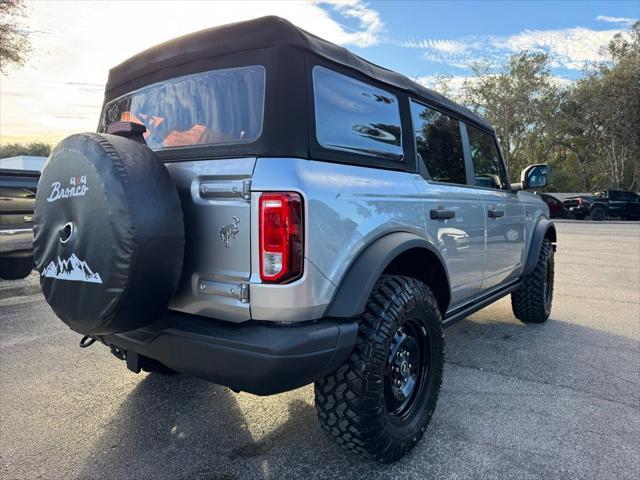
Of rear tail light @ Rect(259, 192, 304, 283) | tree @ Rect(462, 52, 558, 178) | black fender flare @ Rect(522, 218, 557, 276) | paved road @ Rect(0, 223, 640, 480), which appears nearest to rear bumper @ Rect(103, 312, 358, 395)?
rear tail light @ Rect(259, 192, 304, 283)

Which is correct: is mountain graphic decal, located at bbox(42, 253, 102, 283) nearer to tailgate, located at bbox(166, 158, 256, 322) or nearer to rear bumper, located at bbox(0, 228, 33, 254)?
tailgate, located at bbox(166, 158, 256, 322)

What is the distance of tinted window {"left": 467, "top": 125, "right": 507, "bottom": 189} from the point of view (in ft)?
12.2

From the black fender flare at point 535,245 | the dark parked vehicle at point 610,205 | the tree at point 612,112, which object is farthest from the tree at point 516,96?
the black fender flare at point 535,245

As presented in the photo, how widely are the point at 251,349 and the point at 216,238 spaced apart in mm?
502

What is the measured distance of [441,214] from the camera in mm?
2826

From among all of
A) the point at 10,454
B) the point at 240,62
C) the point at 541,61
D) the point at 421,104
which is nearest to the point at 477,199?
the point at 421,104

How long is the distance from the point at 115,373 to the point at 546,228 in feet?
13.5

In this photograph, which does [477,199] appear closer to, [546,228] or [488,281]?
[488,281]

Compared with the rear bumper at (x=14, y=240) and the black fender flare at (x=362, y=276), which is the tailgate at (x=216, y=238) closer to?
the black fender flare at (x=362, y=276)

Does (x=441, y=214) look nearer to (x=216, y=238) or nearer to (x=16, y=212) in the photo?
(x=216, y=238)

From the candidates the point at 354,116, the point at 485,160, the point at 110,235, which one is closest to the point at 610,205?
the point at 485,160

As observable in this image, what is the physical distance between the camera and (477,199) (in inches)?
134

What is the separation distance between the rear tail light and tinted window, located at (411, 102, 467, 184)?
1.28 meters

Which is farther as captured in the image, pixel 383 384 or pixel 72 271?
pixel 383 384
